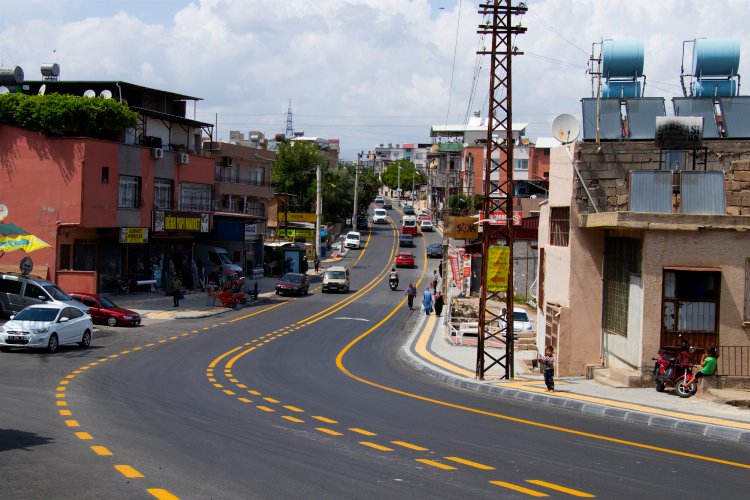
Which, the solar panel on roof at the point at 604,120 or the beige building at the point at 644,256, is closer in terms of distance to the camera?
the beige building at the point at 644,256

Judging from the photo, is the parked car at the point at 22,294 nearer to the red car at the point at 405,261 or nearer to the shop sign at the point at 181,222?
the shop sign at the point at 181,222

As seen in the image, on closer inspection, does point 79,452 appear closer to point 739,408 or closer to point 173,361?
point 739,408

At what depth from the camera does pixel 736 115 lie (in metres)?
27.1

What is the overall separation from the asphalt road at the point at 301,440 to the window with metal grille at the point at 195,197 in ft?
102

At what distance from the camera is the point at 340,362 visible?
1230 inches

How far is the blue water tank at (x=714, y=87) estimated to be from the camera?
92.4 feet

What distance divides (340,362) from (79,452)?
61.1 ft

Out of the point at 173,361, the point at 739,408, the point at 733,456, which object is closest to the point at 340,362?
the point at 173,361

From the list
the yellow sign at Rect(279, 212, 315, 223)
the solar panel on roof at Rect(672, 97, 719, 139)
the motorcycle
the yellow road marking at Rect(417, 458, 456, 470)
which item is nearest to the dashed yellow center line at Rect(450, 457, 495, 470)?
the yellow road marking at Rect(417, 458, 456, 470)

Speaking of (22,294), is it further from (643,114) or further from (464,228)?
(464,228)

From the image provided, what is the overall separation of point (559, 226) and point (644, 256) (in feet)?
19.9

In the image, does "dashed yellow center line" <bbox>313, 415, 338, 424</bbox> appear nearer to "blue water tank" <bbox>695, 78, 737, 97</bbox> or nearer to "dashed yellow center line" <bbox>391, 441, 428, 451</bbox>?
"dashed yellow center line" <bbox>391, 441, 428, 451</bbox>

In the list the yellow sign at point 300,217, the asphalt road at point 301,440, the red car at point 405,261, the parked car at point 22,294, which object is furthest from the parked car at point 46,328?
the yellow sign at point 300,217

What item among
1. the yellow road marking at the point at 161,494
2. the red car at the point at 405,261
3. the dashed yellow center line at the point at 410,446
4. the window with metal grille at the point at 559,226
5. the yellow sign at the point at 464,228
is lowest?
the dashed yellow center line at the point at 410,446
